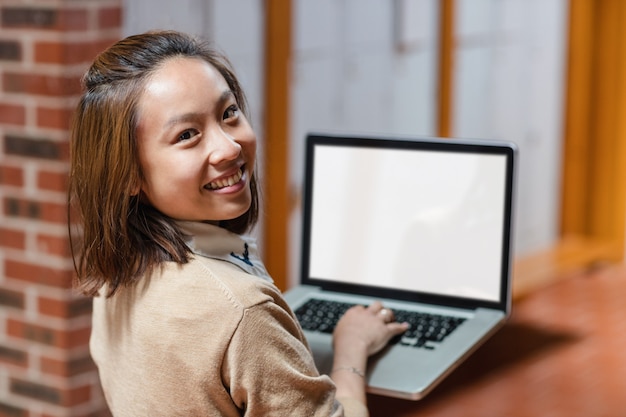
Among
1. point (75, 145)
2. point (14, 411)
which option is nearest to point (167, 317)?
point (75, 145)

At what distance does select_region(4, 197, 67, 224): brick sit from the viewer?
2223 mm

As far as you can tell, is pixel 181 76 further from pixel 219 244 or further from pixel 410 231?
pixel 410 231

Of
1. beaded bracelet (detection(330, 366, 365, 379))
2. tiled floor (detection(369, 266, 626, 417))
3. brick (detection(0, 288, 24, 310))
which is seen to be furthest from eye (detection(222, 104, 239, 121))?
tiled floor (detection(369, 266, 626, 417))

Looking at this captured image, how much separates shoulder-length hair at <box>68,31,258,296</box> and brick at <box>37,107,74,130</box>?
0.96 meters

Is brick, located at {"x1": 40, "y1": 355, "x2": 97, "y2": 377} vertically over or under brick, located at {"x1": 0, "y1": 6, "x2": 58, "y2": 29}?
under

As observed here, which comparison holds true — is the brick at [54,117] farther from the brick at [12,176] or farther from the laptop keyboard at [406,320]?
the laptop keyboard at [406,320]

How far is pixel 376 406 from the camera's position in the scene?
3262 mm

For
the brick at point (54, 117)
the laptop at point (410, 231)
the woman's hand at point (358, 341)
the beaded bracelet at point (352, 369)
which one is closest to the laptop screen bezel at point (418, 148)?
the laptop at point (410, 231)

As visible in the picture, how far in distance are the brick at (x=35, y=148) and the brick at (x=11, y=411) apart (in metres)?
0.62

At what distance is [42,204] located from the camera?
88.4 inches

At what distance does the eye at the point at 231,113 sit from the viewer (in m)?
1.25

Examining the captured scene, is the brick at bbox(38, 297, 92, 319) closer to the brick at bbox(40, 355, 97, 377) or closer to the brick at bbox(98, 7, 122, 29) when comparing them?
the brick at bbox(40, 355, 97, 377)

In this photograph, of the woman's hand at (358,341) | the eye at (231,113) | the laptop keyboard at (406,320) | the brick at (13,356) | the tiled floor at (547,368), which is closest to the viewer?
the eye at (231,113)

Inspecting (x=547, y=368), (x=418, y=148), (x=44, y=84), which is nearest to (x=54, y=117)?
(x=44, y=84)
